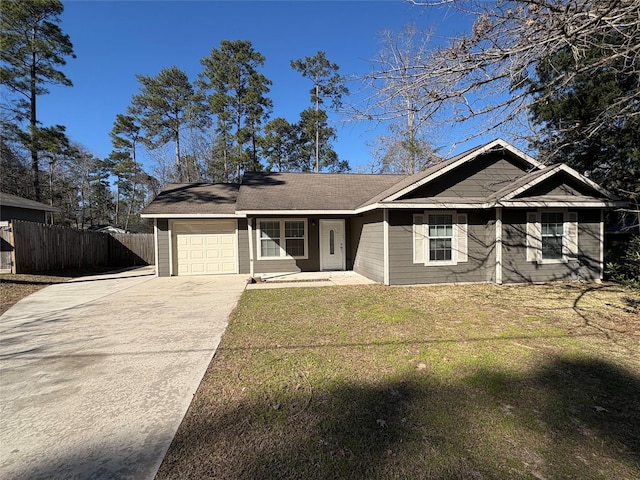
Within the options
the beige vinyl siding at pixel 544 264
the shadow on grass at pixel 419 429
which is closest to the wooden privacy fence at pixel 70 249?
the shadow on grass at pixel 419 429

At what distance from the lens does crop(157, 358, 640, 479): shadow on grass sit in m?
2.22

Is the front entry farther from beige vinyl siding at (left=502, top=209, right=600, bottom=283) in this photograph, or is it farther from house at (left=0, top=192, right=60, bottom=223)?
house at (left=0, top=192, right=60, bottom=223)

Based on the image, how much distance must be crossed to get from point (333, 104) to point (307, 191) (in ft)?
25.1

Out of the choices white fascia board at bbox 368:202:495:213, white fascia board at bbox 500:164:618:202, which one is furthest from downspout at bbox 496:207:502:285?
white fascia board at bbox 500:164:618:202

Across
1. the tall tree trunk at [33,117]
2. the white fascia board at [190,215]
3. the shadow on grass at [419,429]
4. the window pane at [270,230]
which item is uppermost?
the tall tree trunk at [33,117]

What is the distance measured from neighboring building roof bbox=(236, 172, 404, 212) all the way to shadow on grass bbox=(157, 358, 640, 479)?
27.1ft

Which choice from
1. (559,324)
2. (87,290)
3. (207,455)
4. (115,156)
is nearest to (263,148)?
(115,156)

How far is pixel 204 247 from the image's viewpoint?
1250 cm

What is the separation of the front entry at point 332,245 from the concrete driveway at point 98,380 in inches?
224

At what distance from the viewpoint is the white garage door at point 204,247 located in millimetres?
12391

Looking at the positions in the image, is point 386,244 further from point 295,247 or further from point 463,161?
point 295,247

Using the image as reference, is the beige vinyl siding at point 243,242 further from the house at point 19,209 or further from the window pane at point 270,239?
the house at point 19,209

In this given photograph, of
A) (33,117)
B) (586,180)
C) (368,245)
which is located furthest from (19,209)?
(586,180)

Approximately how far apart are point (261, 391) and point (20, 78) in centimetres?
2519
